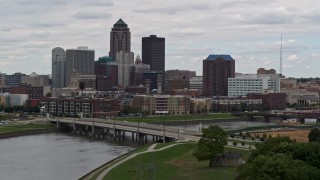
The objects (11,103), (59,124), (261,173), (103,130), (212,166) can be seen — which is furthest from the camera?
(11,103)

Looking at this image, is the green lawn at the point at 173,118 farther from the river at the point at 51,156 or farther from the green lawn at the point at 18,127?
the river at the point at 51,156

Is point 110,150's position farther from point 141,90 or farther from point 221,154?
point 141,90

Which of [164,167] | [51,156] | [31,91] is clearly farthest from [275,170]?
[31,91]

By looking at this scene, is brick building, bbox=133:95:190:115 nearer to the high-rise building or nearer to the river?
the high-rise building

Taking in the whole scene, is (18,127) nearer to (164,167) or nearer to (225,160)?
(164,167)

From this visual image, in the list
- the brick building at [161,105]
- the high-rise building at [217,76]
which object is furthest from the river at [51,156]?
the high-rise building at [217,76]

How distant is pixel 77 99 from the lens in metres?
129

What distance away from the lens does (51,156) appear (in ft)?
Result: 195

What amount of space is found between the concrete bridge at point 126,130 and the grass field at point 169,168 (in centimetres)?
1652

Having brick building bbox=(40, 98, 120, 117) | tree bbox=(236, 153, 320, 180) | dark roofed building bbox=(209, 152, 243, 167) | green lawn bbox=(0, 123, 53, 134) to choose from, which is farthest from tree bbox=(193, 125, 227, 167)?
brick building bbox=(40, 98, 120, 117)

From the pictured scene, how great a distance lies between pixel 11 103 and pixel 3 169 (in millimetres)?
Result: 104875

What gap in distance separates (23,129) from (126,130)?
1543cm

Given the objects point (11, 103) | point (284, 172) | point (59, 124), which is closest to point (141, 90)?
point (11, 103)

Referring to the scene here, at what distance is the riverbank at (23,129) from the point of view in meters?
83.9
